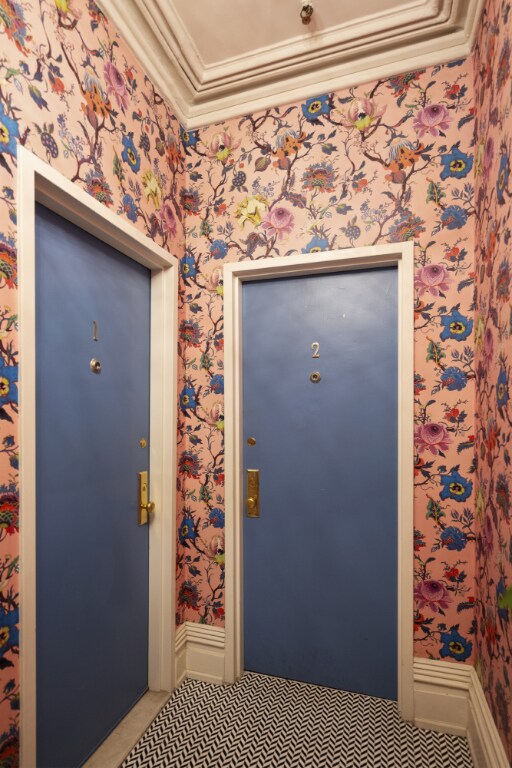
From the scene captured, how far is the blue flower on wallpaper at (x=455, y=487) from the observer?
157cm

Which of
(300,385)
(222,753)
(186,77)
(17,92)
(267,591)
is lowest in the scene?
(222,753)

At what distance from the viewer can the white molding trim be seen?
184 centimetres

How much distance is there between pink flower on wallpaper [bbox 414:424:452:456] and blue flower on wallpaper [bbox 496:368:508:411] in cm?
36

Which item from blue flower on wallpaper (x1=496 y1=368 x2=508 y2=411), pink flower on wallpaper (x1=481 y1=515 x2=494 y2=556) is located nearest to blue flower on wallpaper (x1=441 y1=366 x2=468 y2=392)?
blue flower on wallpaper (x1=496 y1=368 x2=508 y2=411)

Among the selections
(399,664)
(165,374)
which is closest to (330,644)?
(399,664)

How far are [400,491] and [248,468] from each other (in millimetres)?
685

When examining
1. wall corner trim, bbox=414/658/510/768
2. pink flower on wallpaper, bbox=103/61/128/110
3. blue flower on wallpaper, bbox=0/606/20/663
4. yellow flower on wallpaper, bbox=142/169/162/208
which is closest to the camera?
blue flower on wallpaper, bbox=0/606/20/663

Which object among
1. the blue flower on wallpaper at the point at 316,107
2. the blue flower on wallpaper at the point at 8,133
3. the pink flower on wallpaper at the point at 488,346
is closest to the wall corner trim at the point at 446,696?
the pink flower on wallpaper at the point at 488,346

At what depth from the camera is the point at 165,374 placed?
1805mm

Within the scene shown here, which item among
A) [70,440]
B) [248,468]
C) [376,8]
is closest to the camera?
[70,440]

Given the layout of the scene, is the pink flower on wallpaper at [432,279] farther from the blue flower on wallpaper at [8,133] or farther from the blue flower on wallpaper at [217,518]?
the blue flower on wallpaper at [8,133]

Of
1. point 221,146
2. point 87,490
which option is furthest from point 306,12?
point 87,490

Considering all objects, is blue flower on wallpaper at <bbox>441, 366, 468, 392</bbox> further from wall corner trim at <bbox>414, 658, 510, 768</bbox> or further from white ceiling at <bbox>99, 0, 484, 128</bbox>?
white ceiling at <bbox>99, 0, 484, 128</bbox>

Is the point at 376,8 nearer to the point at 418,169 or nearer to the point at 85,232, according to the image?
the point at 418,169
